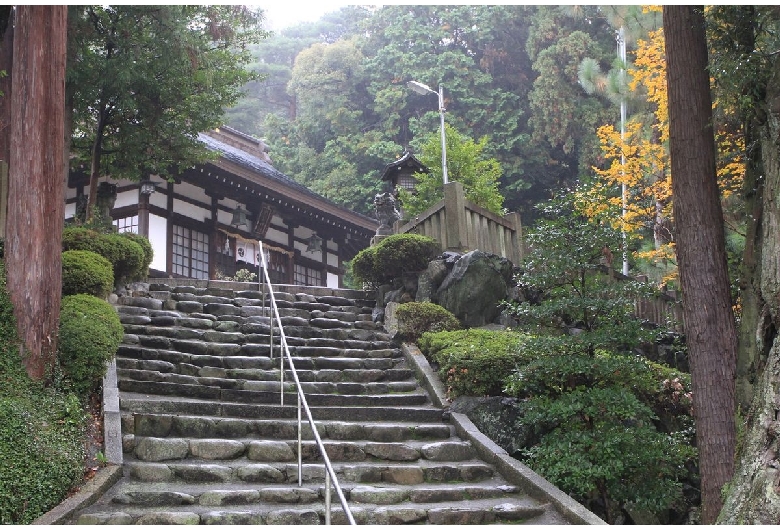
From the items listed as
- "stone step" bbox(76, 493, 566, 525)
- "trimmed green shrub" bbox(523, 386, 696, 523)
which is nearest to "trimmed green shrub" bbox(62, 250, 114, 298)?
"stone step" bbox(76, 493, 566, 525)

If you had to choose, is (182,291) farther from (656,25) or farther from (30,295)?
A: (656,25)

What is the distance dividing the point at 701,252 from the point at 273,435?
4679 mm

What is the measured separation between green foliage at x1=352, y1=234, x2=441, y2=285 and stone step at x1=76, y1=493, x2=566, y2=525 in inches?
260

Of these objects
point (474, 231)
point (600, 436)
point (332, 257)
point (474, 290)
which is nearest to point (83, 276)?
→ point (474, 290)

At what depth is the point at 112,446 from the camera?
7.76 meters

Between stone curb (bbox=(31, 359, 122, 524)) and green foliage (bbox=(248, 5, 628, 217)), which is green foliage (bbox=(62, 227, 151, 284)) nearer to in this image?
stone curb (bbox=(31, 359, 122, 524))

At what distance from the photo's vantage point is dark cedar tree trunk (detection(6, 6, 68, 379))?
8.64 metres

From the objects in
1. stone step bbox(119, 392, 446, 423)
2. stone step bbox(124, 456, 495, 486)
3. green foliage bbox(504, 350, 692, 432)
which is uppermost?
green foliage bbox(504, 350, 692, 432)

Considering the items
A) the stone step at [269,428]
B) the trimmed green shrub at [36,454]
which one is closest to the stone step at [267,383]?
the stone step at [269,428]

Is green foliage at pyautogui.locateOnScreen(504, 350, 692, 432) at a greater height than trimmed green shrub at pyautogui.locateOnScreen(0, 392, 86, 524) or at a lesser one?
greater

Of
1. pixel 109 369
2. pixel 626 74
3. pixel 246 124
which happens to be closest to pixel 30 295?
pixel 109 369

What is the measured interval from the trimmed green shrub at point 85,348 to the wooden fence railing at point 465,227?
22.5ft

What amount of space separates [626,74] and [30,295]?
13.2m

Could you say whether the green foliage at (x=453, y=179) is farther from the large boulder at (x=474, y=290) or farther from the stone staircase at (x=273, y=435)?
the stone staircase at (x=273, y=435)
